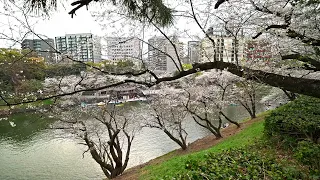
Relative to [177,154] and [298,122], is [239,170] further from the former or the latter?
[177,154]

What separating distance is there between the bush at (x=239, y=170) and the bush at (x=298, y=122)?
1.87 metres

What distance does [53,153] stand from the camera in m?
12.7

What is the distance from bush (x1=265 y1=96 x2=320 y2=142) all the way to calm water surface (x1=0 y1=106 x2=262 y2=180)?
22.9ft

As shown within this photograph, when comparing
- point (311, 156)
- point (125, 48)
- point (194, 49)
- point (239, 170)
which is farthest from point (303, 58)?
point (194, 49)

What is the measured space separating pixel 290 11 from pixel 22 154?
13.4m

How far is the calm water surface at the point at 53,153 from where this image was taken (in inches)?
415

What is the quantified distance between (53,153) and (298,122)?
37.4 ft

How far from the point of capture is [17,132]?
16.8 m

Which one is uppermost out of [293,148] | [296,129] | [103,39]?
[103,39]

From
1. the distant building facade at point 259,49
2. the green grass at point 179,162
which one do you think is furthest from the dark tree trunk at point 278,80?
the distant building facade at point 259,49

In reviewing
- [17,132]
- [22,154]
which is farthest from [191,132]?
[17,132]

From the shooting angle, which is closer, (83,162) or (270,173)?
(270,173)

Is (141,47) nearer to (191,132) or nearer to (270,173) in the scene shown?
(270,173)

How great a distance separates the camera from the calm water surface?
10.5 metres
